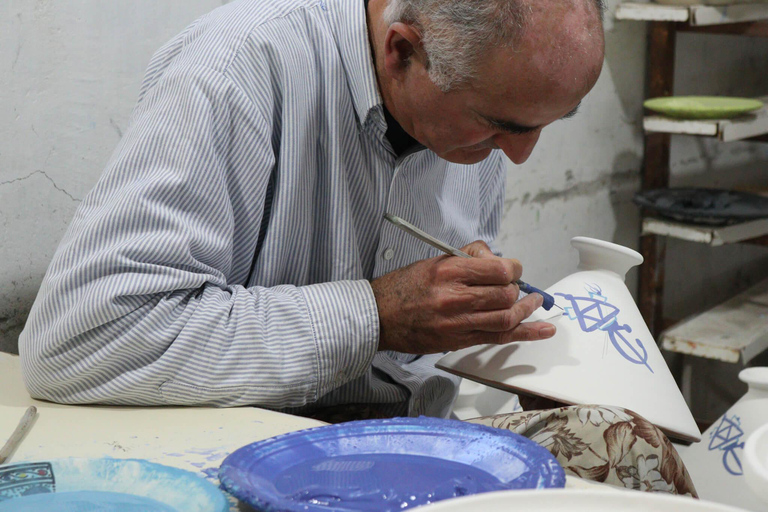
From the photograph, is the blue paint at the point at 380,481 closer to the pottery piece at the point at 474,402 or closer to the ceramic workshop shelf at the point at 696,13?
the pottery piece at the point at 474,402

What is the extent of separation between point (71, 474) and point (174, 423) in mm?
183

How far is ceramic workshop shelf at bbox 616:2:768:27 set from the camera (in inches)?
98.3

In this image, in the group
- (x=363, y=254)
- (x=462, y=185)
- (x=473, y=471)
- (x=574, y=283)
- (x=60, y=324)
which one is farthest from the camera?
(x=462, y=185)

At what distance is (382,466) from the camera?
712 mm

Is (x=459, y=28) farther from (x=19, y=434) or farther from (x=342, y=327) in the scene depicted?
(x=19, y=434)

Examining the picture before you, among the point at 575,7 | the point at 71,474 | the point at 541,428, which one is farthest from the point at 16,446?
the point at 575,7

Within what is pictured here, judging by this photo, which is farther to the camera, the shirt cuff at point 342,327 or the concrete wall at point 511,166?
the concrete wall at point 511,166

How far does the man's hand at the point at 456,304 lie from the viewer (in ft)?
3.29

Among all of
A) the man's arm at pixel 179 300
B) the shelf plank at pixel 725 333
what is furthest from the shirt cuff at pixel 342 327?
the shelf plank at pixel 725 333

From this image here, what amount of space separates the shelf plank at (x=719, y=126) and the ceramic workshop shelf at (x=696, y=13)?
0.31 meters

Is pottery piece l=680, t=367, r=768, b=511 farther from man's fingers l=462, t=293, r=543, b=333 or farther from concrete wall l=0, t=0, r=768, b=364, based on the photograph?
concrete wall l=0, t=0, r=768, b=364

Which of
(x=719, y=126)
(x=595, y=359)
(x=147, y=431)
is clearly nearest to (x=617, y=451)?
(x=595, y=359)

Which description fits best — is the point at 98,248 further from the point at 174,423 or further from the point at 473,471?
the point at 473,471

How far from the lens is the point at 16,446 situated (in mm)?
808
